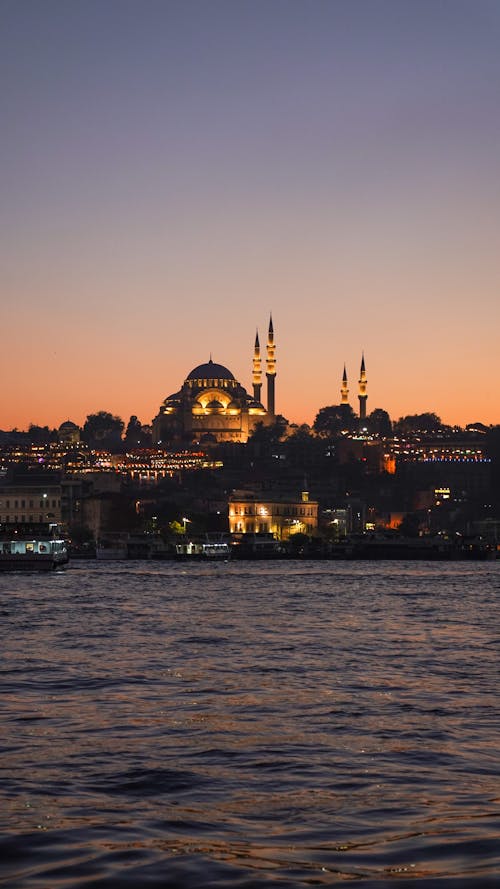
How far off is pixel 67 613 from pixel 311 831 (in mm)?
32367

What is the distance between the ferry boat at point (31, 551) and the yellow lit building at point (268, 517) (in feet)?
212

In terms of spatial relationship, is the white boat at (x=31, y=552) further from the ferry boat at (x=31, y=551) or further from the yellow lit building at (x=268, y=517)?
the yellow lit building at (x=268, y=517)

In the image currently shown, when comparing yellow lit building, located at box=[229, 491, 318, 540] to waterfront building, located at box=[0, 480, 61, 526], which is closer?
waterfront building, located at box=[0, 480, 61, 526]

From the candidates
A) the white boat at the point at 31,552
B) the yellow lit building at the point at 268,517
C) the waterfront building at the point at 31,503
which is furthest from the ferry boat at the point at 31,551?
the yellow lit building at the point at 268,517

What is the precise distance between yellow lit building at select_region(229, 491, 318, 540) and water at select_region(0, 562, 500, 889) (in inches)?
4674

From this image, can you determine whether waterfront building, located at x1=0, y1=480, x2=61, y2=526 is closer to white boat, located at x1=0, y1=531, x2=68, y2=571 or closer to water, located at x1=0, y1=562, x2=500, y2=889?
white boat, located at x1=0, y1=531, x2=68, y2=571

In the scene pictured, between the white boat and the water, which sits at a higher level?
the white boat

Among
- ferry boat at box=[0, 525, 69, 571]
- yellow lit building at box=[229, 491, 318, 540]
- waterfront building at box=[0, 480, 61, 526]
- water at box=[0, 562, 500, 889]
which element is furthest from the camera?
yellow lit building at box=[229, 491, 318, 540]

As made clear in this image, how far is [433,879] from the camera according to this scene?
10.8 metres

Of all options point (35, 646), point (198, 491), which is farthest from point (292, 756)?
point (198, 491)

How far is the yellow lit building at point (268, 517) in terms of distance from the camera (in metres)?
155

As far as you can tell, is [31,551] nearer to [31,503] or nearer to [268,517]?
[31,503]

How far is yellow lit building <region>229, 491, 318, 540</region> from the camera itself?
510 ft

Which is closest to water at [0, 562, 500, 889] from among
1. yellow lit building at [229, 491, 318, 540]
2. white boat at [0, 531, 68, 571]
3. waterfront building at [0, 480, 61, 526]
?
white boat at [0, 531, 68, 571]
